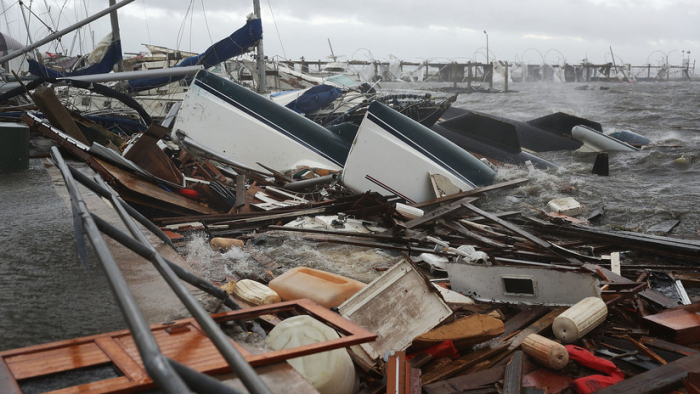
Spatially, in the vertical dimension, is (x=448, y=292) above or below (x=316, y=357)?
below

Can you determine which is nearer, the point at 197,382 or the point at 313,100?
the point at 197,382

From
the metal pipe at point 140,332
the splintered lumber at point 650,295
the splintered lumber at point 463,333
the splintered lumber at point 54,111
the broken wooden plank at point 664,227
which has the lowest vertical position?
the broken wooden plank at point 664,227

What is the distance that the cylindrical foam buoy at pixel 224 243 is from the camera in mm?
6047

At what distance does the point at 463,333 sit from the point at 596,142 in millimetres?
14253

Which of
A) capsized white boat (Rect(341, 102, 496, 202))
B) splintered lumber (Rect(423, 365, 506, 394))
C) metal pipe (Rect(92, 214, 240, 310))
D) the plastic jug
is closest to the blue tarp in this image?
capsized white boat (Rect(341, 102, 496, 202))

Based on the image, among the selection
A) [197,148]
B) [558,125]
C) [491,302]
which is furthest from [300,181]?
[558,125]

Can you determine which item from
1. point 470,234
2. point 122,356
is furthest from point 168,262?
point 470,234

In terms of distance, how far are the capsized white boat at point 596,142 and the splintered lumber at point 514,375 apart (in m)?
14.0

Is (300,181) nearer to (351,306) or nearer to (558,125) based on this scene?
(351,306)

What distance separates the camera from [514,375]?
135 inches

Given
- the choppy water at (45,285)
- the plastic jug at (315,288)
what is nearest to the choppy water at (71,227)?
the choppy water at (45,285)

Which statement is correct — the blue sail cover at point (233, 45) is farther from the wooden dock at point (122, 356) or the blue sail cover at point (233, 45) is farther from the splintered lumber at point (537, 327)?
the wooden dock at point (122, 356)

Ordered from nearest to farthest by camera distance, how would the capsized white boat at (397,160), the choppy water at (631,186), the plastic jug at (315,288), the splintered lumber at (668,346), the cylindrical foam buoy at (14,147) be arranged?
the splintered lumber at (668,346) → the plastic jug at (315,288) → the cylindrical foam buoy at (14,147) → the capsized white boat at (397,160) → the choppy water at (631,186)

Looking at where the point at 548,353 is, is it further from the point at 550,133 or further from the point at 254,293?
the point at 550,133
